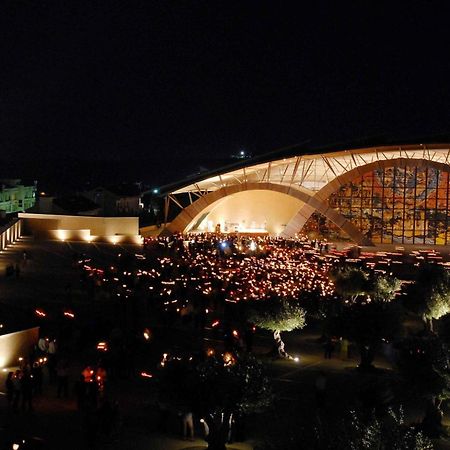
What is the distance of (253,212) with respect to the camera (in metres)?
47.0

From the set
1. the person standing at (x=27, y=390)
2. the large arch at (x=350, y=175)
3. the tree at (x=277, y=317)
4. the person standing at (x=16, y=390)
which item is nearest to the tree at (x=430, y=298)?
→ the tree at (x=277, y=317)

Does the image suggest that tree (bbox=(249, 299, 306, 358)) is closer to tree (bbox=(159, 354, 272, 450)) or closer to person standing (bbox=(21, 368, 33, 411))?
person standing (bbox=(21, 368, 33, 411))

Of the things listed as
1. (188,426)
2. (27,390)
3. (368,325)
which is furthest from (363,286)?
(27,390)

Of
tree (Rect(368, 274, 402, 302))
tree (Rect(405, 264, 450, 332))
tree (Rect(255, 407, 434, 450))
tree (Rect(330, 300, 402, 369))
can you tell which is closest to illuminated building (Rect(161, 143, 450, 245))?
tree (Rect(368, 274, 402, 302))

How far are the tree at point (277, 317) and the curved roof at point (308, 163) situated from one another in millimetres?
24679

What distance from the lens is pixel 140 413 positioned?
14.7m

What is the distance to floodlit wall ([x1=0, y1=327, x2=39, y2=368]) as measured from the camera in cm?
1714

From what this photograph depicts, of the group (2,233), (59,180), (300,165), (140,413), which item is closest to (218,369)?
(140,413)

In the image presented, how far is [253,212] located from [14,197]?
38.8m

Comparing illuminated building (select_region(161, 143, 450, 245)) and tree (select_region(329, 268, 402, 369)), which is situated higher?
illuminated building (select_region(161, 143, 450, 245))

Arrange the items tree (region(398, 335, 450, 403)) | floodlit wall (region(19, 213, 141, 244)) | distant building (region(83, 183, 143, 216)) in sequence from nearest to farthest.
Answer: tree (region(398, 335, 450, 403)), floodlit wall (region(19, 213, 141, 244)), distant building (region(83, 183, 143, 216))

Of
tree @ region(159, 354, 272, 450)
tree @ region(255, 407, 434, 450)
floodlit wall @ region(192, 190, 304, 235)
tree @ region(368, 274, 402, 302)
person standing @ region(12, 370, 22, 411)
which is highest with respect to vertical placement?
floodlit wall @ region(192, 190, 304, 235)

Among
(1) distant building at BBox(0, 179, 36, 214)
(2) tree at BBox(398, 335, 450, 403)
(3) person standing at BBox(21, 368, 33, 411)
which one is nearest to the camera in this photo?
(2) tree at BBox(398, 335, 450, 403)

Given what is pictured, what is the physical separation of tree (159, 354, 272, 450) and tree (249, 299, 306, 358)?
23.5 feet
